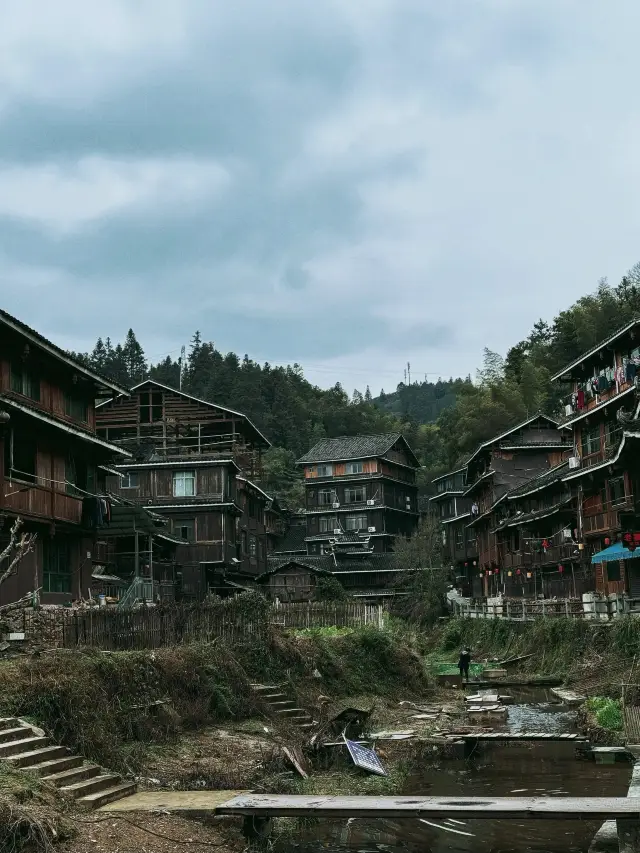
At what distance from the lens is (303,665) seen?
106 feet

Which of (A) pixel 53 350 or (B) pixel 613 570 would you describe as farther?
(B) pixel 613 570

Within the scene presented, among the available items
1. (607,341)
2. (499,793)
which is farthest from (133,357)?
(499,793)

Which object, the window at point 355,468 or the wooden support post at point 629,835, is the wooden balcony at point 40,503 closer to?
the wooden support post at point 629,835

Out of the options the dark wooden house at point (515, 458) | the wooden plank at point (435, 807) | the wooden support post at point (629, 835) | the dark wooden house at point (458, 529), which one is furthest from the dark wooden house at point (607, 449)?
the wooden support post at point (629, 835)

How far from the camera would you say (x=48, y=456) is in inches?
1335

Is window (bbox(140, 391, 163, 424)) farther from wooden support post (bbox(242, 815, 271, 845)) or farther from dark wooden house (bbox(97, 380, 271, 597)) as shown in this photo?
wooden support post (bbox(242, 815, 271, 845))

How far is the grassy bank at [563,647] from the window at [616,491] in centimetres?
739

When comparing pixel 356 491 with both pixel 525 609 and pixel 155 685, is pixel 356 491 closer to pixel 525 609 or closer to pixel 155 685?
pixel 525 609

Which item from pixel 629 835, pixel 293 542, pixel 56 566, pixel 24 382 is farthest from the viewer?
pixel 293 542

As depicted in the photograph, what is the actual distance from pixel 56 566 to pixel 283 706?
37.2 feet

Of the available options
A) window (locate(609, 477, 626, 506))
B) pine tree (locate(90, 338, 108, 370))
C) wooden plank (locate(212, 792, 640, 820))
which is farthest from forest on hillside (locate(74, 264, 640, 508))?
wooden plank (locate(212, 792, 640, 820))

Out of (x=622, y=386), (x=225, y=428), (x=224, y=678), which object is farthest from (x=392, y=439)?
(x=224, y=678)

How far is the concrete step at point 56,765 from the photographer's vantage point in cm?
1636

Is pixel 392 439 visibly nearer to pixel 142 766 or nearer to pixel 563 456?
pixel 563 456
